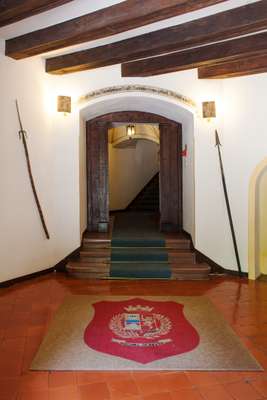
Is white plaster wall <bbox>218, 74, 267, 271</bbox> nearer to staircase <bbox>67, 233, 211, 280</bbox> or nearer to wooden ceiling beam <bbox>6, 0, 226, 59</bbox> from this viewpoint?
staircase <bbox>67, 233, 211, 280</bbox>

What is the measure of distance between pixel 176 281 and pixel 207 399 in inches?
102

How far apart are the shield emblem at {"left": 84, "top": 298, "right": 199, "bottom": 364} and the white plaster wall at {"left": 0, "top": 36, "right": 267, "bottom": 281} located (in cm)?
161

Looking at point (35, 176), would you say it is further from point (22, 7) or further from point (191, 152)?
point (191, 152)

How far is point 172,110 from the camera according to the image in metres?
5.32

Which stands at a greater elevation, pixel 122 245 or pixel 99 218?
pixel 99 218

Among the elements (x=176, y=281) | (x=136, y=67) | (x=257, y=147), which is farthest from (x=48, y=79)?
(x=176, y=281)

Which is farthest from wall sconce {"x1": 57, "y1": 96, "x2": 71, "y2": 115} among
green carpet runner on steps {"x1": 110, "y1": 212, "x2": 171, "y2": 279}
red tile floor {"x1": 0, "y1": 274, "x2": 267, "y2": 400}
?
red tile floor {"x1": 0, "y1": 274, "x2": 267, "y2": 400}

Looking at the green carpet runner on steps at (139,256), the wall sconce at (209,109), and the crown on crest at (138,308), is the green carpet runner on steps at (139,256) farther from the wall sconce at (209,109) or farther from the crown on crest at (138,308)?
the wall sconce at (209,109)

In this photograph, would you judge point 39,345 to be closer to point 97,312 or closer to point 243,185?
point 97,312

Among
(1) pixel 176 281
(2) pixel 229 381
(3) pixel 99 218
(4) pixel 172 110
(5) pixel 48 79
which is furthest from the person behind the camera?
(3) pixel 99 218

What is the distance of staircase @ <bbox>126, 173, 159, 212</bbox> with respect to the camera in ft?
32.3

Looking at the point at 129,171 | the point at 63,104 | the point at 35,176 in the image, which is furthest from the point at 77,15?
the point at 129,171

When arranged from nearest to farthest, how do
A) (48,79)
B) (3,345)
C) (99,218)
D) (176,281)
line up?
(3,345) → (176,281) → (48,79) → (99,218)

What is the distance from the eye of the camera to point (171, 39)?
377cm
